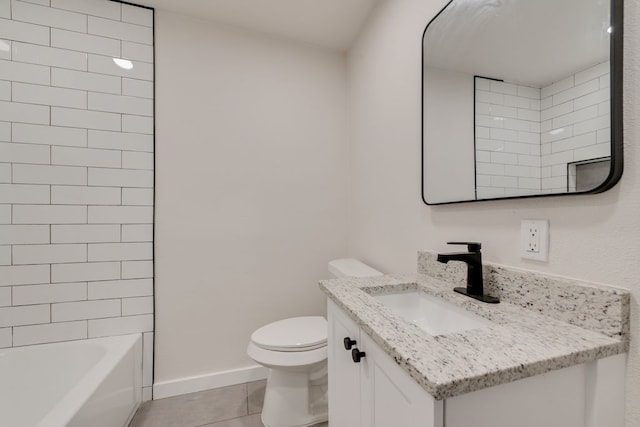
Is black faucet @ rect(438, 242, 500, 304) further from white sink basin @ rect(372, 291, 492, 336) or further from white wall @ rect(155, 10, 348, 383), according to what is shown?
white wall @ rect(155, 10, 348, 383)

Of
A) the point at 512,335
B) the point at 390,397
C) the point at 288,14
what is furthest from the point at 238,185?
the point at 512,335

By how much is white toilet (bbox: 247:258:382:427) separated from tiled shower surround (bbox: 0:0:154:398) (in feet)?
2.68

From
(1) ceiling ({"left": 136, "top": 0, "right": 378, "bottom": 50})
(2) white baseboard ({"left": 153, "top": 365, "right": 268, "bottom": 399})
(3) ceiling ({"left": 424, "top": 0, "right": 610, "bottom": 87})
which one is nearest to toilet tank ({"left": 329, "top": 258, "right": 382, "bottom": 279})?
(2) white baseboard ({"left": 153, "top": 365, "right": 268, "bottom": 399})

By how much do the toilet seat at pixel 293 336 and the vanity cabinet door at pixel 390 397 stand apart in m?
0.62

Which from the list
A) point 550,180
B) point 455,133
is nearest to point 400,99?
point 455,133

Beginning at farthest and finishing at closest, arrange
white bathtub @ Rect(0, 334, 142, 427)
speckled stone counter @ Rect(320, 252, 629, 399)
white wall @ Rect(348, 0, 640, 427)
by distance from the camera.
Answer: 1. white bathtub @ Rect(0, 334, 142, 427)
2. white wall @ Rect(348, 0, 640, 427)
3. speckled stone counter @ Rect(320, 252, 629, 399)

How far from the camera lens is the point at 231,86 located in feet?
5.99

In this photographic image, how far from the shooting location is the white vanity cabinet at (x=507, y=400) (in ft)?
1.61

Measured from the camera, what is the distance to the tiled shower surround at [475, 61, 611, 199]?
65 cm

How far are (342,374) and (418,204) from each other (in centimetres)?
80

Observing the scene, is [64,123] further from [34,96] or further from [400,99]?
[400,99]

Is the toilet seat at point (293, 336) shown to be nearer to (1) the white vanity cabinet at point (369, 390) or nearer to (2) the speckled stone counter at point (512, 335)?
(1) the white vanity cabinet at point (369, 390)

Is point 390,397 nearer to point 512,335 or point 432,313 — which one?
point 512,335

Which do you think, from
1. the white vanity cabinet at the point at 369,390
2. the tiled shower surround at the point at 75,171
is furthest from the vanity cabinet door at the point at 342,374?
the tiled shower surround at the point at 75,171
